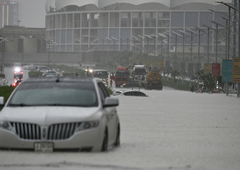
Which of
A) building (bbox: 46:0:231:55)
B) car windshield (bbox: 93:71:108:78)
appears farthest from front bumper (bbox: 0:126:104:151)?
building (bbox: 46:0:231:55)

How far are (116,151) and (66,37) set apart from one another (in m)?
183

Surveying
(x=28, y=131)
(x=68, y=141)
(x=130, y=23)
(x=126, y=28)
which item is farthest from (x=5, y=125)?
(x=130, y=23)

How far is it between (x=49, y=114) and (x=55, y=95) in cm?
103

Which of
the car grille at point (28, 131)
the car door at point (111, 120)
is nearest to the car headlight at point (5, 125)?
the car grille at point (28, 131)

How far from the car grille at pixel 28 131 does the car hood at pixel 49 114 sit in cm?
8

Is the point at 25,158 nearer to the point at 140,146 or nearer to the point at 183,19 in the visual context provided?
the point at 140,146

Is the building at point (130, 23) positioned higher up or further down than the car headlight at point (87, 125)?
higher up

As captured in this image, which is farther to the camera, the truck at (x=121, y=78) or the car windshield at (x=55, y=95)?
the truck at (x=121, y=78)

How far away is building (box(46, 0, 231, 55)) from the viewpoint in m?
176

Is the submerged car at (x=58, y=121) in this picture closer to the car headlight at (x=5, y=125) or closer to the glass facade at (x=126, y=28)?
the car headlight at (x=5, y=125)

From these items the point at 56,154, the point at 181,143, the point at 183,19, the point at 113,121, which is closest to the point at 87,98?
the point at 113,121

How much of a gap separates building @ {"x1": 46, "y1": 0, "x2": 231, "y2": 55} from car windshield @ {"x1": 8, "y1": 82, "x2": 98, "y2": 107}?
15692cm

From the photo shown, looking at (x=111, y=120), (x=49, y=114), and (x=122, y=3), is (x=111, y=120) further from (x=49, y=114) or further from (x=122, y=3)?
(x=122, y=3)

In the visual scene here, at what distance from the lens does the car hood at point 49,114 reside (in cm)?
1009
